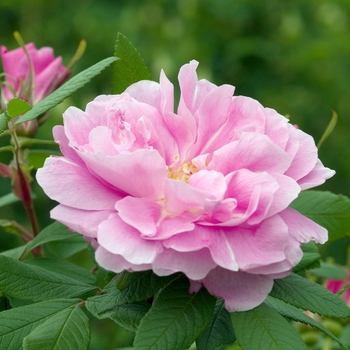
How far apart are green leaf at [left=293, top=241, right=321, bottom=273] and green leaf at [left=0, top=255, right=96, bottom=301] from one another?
7.2 inches

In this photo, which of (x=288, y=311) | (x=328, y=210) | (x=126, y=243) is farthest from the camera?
(x=328, y=210)

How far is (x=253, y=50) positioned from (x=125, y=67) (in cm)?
155

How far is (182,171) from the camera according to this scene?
1.72 feet

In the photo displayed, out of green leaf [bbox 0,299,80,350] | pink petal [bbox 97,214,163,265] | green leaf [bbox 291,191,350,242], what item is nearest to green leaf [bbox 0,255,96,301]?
green leaf [bbox 0,299,80,350]

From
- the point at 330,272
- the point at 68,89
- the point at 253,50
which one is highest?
the point at 68,89

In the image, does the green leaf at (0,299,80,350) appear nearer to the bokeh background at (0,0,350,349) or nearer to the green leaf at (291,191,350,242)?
the green leaf at (291,191,350,242)

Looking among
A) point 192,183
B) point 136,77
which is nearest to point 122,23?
point 136,77

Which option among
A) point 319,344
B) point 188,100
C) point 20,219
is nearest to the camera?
point 188,100

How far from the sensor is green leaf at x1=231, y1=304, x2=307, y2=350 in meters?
0.44

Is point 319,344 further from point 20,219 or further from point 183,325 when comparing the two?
point 20,219

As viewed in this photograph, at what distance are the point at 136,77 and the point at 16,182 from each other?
19cm

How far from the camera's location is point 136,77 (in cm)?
58

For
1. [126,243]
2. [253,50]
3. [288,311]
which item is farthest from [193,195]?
[253,50]

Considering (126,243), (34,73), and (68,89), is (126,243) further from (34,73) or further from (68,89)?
(34,73)
